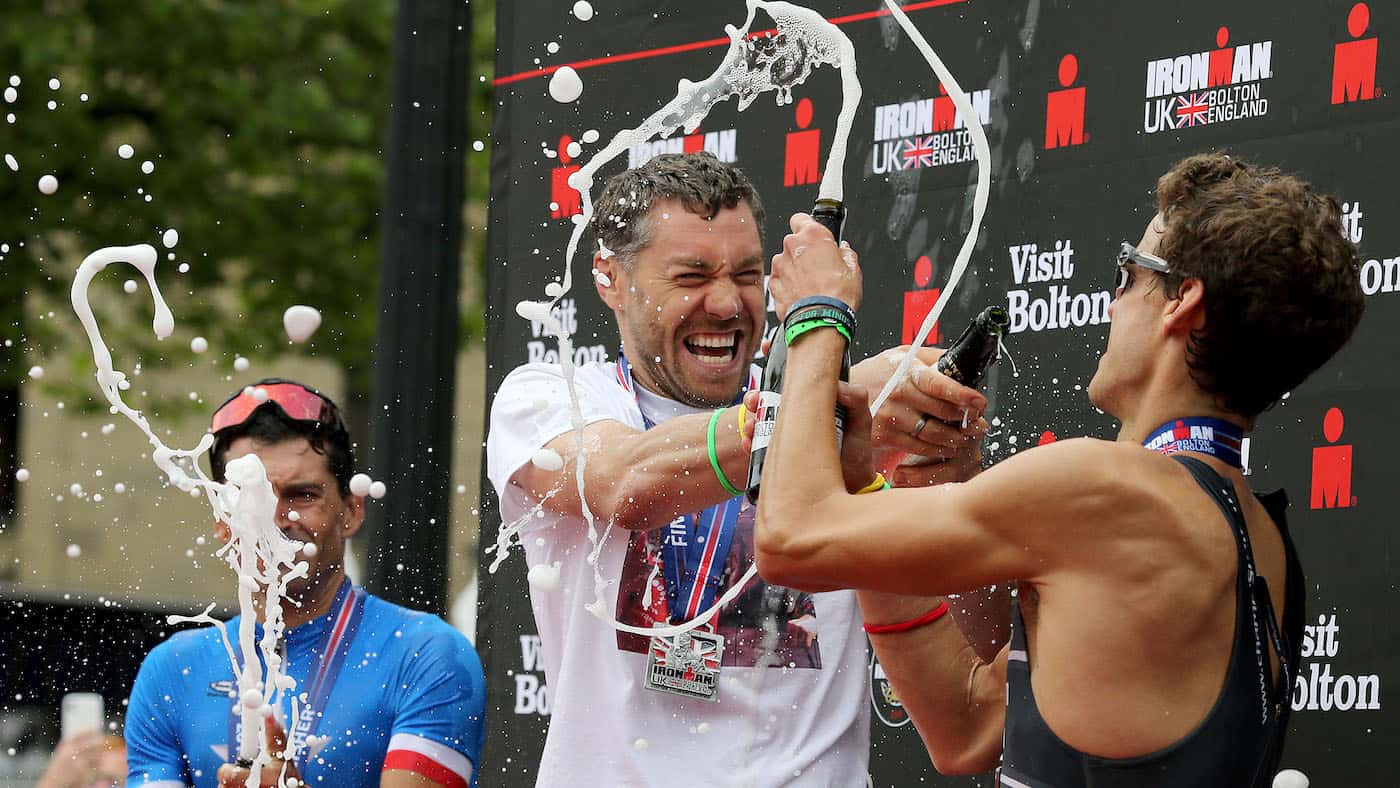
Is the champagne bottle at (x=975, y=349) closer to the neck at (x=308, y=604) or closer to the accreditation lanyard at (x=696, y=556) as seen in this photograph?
the accreditation lanyard at (x=696, y=556)

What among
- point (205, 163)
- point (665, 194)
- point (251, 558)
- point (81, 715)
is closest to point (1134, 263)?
point (665, 194)

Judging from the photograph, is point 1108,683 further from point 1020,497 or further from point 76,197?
point 76,197

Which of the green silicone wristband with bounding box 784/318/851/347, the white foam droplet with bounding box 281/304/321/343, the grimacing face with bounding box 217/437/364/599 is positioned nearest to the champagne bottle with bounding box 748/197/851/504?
the green silicone wristband with bounding box 784/318/851/347

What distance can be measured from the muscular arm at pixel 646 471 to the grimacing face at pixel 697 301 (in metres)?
0.28

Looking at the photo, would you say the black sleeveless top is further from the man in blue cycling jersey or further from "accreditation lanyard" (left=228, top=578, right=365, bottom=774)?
"accreditation lanyard" (left=228, top=578, right=365, bottom=774)

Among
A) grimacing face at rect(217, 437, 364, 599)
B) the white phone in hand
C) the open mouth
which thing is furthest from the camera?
the white phone in hand

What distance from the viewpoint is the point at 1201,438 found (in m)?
2.70

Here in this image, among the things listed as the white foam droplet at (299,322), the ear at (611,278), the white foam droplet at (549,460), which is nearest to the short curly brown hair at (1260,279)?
the white foam droplet at (549,460)

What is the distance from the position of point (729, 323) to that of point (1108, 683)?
1468 mm

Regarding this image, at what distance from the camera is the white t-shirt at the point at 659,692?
3.44 metres

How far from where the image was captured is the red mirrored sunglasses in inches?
176

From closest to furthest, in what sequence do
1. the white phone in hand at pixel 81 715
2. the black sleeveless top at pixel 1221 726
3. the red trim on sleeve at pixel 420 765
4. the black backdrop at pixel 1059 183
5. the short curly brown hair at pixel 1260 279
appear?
the black sleeveless top at pixel 1221 726 → the short curly brown hair at pixel 1260 279 → the black backdrop at pixel 1059 183 → the red trim on sleeve at pixel 420 765 → the white phone in hand at pixel 81 715

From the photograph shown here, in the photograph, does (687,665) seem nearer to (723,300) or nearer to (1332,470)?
(723,300)

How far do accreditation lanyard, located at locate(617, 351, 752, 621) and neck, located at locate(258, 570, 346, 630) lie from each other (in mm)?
1201
